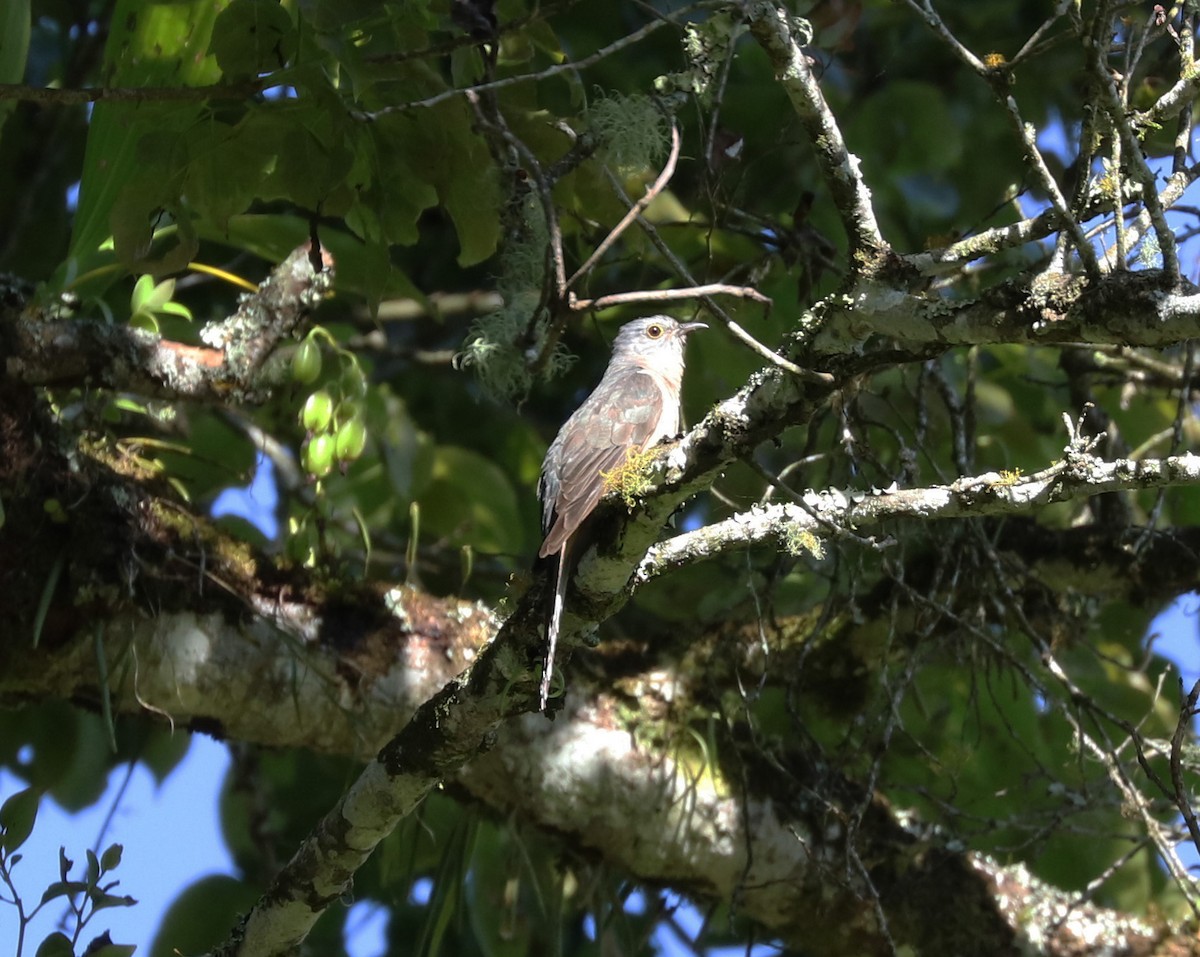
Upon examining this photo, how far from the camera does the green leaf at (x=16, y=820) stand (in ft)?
8.95

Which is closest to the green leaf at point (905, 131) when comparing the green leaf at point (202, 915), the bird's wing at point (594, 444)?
the bird's wing at point (594, 444)

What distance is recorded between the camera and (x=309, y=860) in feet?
10.3

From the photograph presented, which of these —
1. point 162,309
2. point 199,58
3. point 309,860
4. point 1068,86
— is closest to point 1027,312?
point 309,860

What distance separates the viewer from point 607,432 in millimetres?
3738

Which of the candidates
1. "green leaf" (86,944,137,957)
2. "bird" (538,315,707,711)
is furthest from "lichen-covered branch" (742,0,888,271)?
"green leaf" (86,944,137,957)

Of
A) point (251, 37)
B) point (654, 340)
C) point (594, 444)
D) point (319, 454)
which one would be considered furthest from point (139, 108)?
point (654, 340)

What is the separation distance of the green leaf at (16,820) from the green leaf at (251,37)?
1.73 m

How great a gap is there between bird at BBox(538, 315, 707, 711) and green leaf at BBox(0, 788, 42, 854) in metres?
1.12

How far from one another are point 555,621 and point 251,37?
1.55 meters

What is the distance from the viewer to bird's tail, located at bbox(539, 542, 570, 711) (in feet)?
8.86

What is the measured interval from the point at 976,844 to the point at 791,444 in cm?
177

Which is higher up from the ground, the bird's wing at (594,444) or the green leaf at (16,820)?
the bird's wing at (594,444)

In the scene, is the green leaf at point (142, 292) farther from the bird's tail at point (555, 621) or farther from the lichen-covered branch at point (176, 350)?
the bird's tail at point (555, 621)

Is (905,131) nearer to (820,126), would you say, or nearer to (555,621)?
(820,126)
